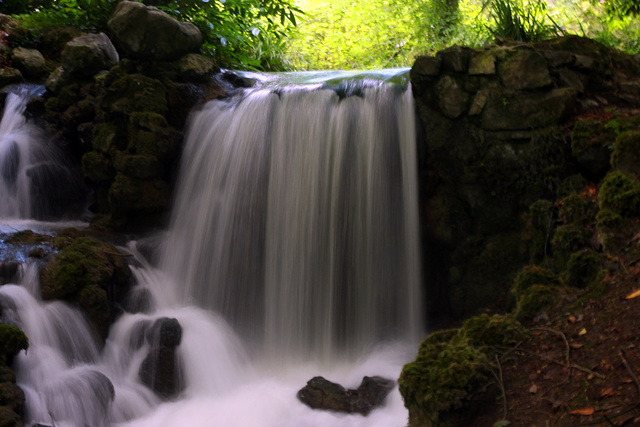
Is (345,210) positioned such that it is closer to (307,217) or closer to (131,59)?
(307,217)

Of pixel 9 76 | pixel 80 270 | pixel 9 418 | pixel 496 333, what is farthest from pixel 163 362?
pixel 9 76

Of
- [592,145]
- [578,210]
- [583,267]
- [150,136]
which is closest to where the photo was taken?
[583,267]

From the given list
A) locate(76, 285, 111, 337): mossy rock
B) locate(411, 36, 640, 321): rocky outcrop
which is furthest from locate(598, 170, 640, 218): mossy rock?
locate(76, 285, 111, 337): mossy rock

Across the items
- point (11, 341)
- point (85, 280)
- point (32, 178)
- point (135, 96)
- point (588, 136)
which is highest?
point (135, 96)

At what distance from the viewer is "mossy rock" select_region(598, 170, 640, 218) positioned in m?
4.32

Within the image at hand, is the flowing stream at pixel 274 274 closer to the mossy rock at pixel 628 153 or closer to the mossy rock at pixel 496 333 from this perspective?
the mossy rock at pixel 496 333

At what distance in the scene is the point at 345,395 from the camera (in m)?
5.23

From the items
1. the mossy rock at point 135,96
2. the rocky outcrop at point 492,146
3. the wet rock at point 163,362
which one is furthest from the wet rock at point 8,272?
the rocky outcrop at point 492,146

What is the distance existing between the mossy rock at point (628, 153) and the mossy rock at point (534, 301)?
1517 mm

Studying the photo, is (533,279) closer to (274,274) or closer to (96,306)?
(274,274)

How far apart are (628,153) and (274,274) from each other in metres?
3.94

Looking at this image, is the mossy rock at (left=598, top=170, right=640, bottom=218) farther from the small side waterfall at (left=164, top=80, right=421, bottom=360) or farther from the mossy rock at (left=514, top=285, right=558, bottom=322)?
the small side waterfall at (left=164, top=80, right=421, bottom=360)

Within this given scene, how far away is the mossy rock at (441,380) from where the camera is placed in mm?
3139

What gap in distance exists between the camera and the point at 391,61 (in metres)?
14.6
